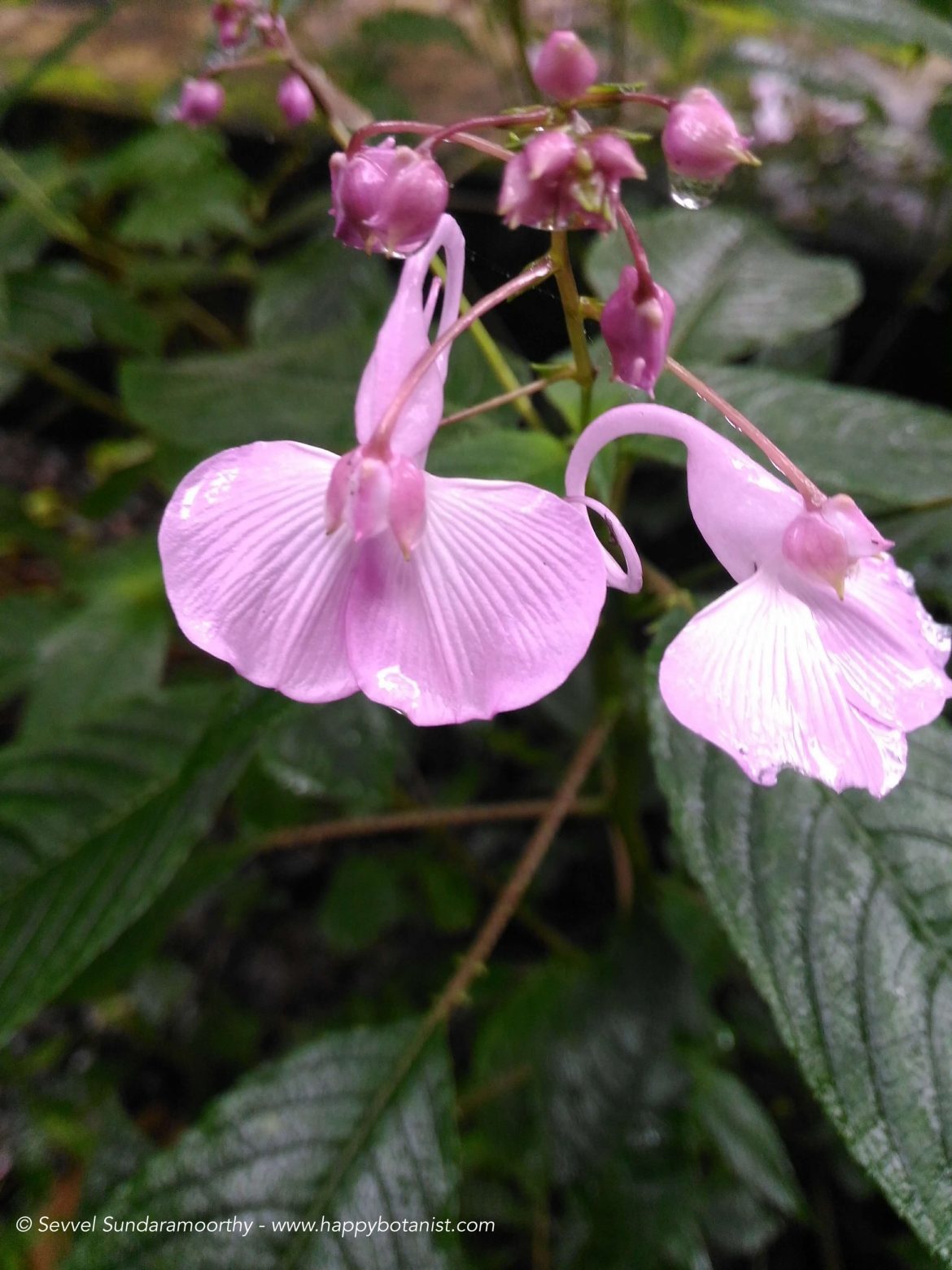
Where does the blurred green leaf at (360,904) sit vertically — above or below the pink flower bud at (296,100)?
below

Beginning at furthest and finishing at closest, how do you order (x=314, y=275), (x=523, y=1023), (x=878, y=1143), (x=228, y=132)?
1. (x=228, y=132)
2. (x=314, y=275)
3. (x=523, y=1023)
4. (x=878, y=1143)

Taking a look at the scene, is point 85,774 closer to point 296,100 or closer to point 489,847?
point 296,100

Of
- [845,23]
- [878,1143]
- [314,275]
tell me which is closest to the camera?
[878,1143]

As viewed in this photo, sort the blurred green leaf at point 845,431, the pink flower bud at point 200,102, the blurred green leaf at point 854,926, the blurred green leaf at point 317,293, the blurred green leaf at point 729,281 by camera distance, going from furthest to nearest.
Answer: the blurred green leaf at point 317,293
the blurred green leaf at point 729,281
the pink flower bud at point 200,102
the blurred green leaf at point 845,431
the blurred green leaf at point 854,926

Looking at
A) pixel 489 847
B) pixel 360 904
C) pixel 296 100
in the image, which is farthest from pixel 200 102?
pixel 489 847

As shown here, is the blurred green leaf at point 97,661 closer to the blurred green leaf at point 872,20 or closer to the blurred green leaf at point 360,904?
the blurred green leaf at point 360,904


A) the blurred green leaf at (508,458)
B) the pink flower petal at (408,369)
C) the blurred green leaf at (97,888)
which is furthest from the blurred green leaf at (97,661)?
the pink flower petal at (408,369)

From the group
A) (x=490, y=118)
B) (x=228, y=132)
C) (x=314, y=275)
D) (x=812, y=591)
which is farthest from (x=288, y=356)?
(x=228, y=132)

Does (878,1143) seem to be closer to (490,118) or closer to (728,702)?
(728,702)
